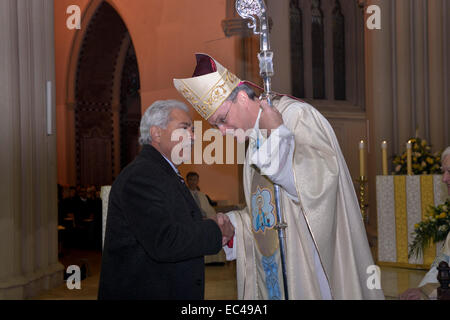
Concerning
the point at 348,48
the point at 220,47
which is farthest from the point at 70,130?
the point at 348,48

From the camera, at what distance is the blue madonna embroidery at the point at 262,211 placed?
8.05 ft

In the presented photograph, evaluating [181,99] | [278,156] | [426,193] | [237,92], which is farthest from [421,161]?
[181,99]

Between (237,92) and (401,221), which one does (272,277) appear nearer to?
(237,92)

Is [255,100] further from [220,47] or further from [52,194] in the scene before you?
[220,47]

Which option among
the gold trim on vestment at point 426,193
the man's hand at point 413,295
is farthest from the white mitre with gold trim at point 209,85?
the gold trim on vestment at point 426,193

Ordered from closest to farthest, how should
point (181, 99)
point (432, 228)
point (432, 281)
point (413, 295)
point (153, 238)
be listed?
point (153, 238)
point (413, 295)
point (432, 281)
point (432, 228)
point (181, 99)

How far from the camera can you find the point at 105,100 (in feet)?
48.8

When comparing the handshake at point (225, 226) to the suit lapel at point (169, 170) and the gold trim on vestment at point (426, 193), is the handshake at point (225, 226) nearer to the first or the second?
the suit lapel at point (169, 170)

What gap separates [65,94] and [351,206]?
12694mm

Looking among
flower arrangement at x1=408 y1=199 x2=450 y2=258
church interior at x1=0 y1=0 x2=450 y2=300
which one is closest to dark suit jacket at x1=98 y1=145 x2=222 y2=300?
church interior at x1=0 y1=0 x2=450 y2=300

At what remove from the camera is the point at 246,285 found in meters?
2.61

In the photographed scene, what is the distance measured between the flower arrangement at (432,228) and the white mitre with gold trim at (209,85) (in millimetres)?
3098

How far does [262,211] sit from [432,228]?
3.05 m

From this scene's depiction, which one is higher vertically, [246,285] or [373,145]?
[373,145]
